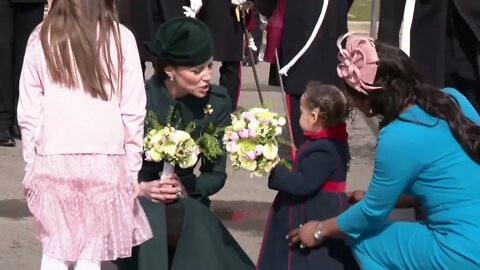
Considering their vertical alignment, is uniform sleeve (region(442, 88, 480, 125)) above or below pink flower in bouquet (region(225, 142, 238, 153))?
above

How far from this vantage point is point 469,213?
3674 millimetres

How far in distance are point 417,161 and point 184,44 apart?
1.17 meters

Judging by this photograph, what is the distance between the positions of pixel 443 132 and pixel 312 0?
2188 mm

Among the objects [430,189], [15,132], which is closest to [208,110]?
[430,189]

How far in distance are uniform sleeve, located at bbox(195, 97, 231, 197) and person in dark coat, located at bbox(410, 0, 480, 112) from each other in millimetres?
1414

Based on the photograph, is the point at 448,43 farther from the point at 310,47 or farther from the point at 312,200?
the point at 312,200

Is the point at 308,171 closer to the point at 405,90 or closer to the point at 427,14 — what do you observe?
the point at 405,90

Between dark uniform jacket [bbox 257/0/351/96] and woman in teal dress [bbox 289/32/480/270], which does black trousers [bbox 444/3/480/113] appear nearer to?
dark uniform jacket [bbox 257/0/351/96]

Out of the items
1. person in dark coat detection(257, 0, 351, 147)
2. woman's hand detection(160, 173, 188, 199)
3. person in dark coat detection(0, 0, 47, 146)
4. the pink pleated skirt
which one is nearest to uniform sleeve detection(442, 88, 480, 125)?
woman's hand detection(160, 173, 188, 199)

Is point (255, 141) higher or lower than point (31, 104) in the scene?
lower

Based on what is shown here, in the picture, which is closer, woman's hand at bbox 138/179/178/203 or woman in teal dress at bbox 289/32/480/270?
woman in teal dress at bbox 289/32/480/270

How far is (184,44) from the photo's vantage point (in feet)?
14.2

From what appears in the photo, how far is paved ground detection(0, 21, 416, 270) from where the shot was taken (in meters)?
5.16

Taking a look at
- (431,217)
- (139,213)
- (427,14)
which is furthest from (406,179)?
(427,14)
